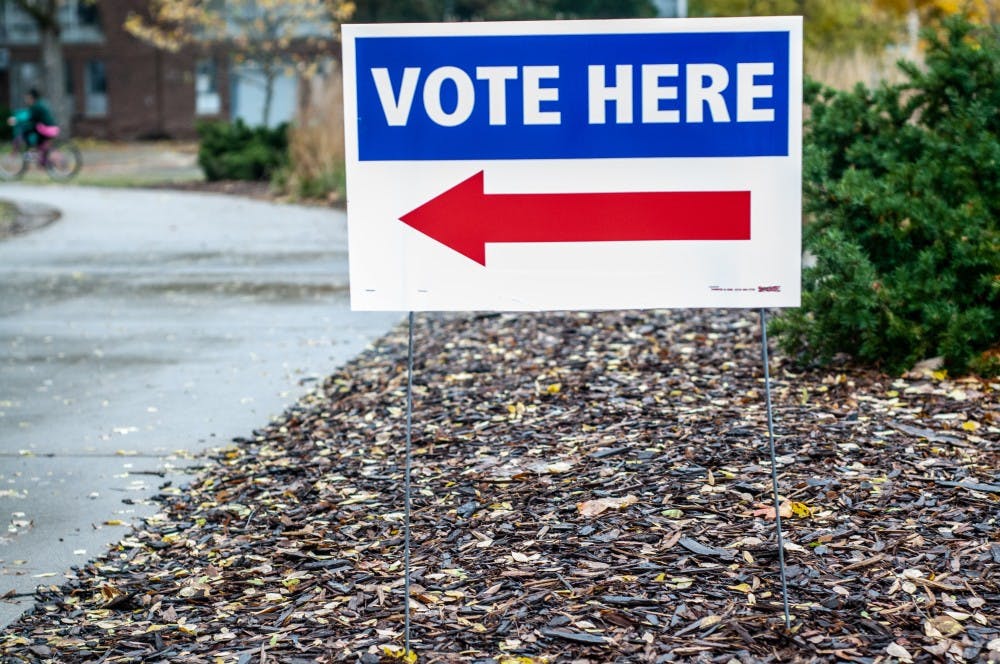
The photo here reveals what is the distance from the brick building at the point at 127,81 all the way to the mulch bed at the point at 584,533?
45172 mm

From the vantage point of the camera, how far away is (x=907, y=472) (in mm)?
4773

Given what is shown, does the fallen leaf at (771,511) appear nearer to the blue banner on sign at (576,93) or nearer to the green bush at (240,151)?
the blue banner on sign at (576,93)

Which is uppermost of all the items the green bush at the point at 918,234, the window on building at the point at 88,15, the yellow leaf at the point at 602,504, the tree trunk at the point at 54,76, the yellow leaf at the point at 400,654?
the window on building at the point at 88,15

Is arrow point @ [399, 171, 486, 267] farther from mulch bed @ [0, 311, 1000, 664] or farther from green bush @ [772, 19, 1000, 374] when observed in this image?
green bush @ [772, 19, 1000, 374]

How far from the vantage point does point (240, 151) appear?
85.6 feet

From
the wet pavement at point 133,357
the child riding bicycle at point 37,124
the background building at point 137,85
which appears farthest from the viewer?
the background building at point 137,85

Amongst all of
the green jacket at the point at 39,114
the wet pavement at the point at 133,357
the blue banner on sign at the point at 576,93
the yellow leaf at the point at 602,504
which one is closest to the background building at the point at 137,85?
the green jacket at the point at 39,114

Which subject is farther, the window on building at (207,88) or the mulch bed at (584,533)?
the window on building at (207,88)

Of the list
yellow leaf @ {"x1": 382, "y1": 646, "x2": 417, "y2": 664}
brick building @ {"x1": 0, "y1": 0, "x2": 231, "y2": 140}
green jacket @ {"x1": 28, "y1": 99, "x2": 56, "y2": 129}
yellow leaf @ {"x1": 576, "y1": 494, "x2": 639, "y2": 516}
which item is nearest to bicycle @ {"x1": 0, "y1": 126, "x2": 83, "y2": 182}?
green jacket @ {"x1": 28, "y1": 99, "x2": 56, "y2": 129}

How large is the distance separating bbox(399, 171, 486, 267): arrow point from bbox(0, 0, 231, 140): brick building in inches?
1859

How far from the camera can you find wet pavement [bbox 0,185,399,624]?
5270 mm

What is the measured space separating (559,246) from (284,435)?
2.98 m

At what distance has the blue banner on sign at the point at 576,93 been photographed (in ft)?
11.6

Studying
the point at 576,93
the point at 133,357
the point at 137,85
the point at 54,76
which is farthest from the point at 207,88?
the point at 576,93
